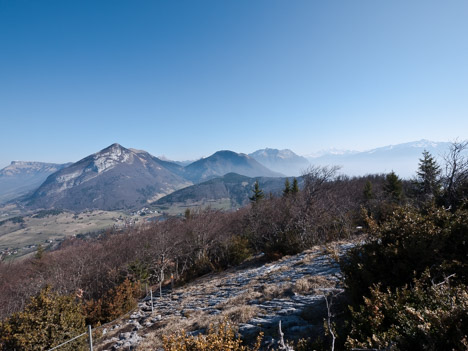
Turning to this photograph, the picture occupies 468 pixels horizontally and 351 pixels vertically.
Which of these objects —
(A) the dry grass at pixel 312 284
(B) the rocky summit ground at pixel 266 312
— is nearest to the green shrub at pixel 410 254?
(B) the rocky summit ground at pixel 266 312

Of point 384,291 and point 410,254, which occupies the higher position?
point 410,254

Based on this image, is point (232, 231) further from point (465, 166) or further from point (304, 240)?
point (465, 166)

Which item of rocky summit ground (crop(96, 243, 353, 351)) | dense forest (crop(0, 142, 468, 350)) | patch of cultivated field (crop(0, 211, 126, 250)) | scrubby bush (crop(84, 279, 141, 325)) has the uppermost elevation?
dense forest (crop(0, 142, 468, 350))

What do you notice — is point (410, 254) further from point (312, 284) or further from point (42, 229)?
point (42, 229)

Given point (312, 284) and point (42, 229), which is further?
point (42, 229)

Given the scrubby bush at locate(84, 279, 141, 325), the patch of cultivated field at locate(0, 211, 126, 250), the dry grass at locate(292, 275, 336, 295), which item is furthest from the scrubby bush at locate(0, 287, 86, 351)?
the patch of cultivated field at locate(0, 211, 126, 250)

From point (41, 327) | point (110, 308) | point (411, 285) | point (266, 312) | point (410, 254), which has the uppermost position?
point (410, 254)

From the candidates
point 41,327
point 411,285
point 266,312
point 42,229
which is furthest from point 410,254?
point 42,229

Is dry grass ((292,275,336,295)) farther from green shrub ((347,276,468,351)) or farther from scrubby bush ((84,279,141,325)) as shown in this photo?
scrubby bush ((84,279,141,325))

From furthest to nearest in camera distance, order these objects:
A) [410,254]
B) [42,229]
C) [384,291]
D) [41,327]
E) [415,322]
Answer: [42,229]
[41,327]
[410,254]
[384,291]
[415,322]

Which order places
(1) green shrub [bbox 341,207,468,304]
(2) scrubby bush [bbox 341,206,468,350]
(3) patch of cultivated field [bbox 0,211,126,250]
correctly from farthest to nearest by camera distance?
(3) patch of cultivated field [bbox 0,211,126,250]
(1) green shrub [bbox 341,207,468,304]
(2) scrubby bush [bbox 341,206,468,350]

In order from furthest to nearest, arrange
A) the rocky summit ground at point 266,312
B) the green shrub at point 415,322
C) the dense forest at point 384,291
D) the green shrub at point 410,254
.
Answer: the rocky summit ground at point 266,312 → the green shrub at point 410,254 → the dense forest at point 384,291 → the green shrub at point 415,322

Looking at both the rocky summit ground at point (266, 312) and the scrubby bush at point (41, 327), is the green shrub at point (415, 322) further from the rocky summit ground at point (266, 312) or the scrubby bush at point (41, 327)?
the scrubby bush at point (41, 327)

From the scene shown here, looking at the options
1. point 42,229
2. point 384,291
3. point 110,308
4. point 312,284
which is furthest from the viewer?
point 42,229
